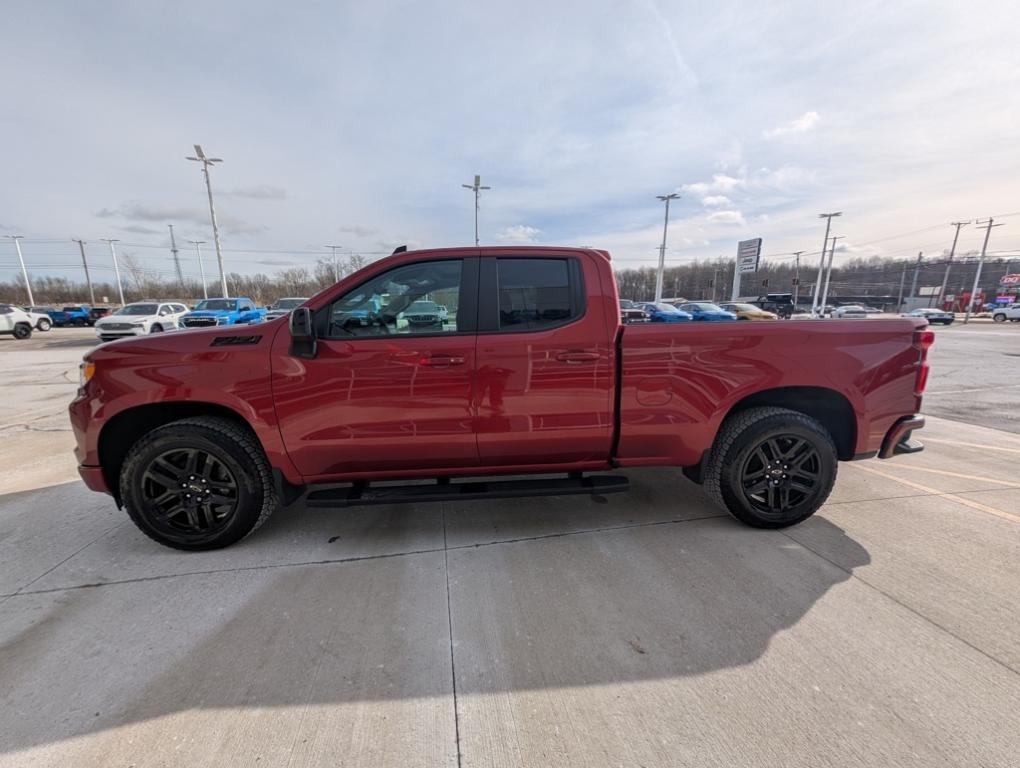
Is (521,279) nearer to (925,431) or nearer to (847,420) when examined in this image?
(847,420)

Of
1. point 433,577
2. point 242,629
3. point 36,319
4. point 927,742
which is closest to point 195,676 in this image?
point 242,629

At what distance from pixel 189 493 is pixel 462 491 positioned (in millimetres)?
1824

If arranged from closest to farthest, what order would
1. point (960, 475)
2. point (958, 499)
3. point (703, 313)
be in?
point (958, 499), point (960, 475), point (703, 313)

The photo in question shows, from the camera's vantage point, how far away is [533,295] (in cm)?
301

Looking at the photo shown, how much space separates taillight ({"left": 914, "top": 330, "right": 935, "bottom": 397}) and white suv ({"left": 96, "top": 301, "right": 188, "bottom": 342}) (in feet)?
68.4

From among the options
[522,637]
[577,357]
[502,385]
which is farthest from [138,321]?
[522,637]

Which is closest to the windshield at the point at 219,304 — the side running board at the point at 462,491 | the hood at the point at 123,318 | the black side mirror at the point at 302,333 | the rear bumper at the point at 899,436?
the hood at the point at 123,318

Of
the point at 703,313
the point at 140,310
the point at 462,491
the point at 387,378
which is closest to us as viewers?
the point at 387,378

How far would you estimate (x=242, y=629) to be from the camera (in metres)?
2.33

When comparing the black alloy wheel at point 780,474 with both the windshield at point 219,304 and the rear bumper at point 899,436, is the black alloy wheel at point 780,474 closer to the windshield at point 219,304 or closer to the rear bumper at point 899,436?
the rear bumper at point 899,436

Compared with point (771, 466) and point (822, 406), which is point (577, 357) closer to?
point (771, 466)

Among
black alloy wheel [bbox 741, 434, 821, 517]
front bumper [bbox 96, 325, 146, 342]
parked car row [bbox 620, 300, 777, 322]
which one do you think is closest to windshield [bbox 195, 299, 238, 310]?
front bumper [bbox 96, 325, 146, 342]

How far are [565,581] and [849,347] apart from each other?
2.52m

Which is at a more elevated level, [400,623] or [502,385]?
[502,385]
